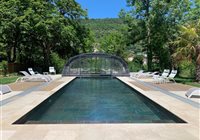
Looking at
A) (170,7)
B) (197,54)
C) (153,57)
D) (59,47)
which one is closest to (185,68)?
(153,57)

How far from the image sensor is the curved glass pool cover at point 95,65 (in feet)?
76.8

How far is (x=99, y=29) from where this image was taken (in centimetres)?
5884

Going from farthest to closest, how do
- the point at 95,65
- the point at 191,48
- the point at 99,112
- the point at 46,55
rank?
the point at 46,55 → the point at 95,65 → the point at 191,48 → the point at 99,112

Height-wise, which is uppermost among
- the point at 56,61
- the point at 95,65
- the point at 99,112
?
the point at 56,61

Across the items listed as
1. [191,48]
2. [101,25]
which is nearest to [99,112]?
[191,48]

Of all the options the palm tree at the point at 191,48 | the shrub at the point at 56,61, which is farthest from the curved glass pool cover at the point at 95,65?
the shrub at the point at 56,61

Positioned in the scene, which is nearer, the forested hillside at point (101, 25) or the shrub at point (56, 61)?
the shrub at point (56, 61)

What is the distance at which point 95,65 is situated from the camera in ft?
79.1

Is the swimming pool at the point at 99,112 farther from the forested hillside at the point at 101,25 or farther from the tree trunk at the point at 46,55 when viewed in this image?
the forested hillside at the point at 101,25

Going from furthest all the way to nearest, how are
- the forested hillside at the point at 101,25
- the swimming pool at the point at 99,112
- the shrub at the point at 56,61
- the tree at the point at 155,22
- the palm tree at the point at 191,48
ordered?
1. the forested hillside at the point at 101,25
2. the shrub at the point at 56,61
3. the tree at the point at 155,22
4. the palm tree at the point at 191,48
5. the swimming pool at the point at 99,112

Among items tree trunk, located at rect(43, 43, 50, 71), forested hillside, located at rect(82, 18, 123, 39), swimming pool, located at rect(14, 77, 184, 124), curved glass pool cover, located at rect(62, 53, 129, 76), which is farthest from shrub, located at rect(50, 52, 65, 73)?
forested hillside, located at rect(82, 18, 123, 39)

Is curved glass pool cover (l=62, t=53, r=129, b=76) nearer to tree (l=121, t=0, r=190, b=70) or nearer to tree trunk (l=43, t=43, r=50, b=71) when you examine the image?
tree (l=121, t=0, r=190, b=70)

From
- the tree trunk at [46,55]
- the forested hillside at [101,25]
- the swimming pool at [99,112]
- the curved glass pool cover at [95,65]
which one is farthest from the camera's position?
the forested hillside at [101,25]

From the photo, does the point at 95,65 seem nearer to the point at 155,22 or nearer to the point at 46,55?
the point at 155,22
